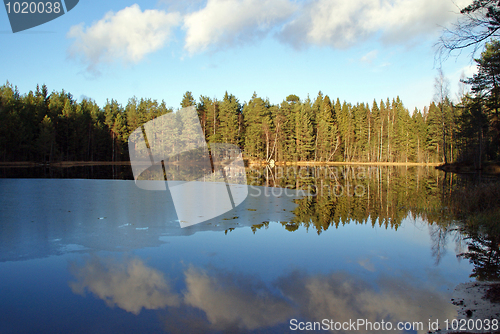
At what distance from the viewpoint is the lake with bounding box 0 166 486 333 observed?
13.0 ft

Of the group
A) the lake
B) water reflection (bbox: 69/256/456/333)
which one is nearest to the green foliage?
the lake

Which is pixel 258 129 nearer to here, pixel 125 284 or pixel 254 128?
pixel 254 128

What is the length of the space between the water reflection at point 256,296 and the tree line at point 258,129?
4457 cm

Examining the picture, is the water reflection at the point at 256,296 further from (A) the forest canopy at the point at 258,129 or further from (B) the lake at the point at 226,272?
(A) the forest canopy at the point at 258,129

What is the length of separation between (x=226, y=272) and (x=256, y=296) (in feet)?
3.33

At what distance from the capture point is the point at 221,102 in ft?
187

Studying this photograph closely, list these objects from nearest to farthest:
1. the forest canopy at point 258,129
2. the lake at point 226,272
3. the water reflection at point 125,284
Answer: the lake at point 226,272 < the water reflection at point 125,284 < the forest canopy at point 258,129

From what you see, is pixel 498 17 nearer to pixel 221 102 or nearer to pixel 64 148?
pixel 221 102

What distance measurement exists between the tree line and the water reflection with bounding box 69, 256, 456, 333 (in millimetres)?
44572

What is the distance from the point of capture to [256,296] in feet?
14.9

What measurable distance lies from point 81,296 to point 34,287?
0.88 m

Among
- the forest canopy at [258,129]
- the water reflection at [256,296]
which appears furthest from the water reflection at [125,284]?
the forest canopy at [258,129]

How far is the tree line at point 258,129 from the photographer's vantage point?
4969 centimetres

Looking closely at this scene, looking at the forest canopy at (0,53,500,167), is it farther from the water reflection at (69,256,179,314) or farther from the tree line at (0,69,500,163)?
the water reflection at (69,256,179,314)
